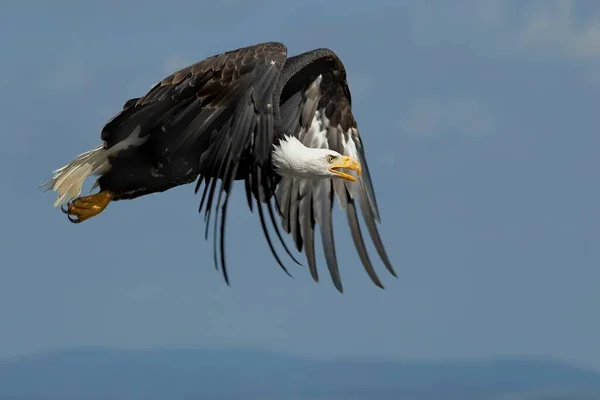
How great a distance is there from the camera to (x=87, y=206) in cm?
1056

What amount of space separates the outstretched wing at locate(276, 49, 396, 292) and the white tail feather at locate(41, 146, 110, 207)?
1.89 m

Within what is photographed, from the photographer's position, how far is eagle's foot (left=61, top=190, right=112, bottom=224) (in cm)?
1053

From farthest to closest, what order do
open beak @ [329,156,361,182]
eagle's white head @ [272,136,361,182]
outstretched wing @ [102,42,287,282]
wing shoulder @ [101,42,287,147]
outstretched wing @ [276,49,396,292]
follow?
outstretched wing @ [276,49,396,292] < open beak @ [329,156,361,182] < eagle's white head @ [272,136,361,182] < wing shoulder @ [101,42,287,147] < outstretched wing @ [102,42,287,282]

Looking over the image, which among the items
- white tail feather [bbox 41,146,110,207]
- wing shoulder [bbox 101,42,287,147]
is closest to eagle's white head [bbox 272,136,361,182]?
wing shoulder [bbox 101,42,287,147]

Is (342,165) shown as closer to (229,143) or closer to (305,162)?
(305,162)

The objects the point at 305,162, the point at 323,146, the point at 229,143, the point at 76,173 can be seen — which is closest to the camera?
the point at 229,143

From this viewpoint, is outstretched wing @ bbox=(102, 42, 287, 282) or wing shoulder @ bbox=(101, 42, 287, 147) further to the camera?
wing shoulder @ bbox=(101, 42, 287, 147)

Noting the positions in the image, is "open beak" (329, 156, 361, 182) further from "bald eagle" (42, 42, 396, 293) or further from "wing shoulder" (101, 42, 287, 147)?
"wing shoulder" (101, 42, 287, 147)

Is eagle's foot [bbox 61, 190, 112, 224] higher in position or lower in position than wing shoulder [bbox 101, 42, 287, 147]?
lower

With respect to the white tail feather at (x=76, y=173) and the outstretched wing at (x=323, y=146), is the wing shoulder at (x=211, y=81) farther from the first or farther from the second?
the outstretched wing at (x=323, y=146)

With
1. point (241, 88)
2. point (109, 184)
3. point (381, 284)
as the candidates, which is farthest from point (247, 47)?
point (381, 284)

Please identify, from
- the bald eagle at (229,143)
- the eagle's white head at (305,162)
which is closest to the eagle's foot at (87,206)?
the bald eagle at (229,143)

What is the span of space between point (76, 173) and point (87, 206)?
0.29 metres

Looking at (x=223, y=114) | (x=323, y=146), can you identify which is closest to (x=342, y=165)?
(x=223, y=114)
